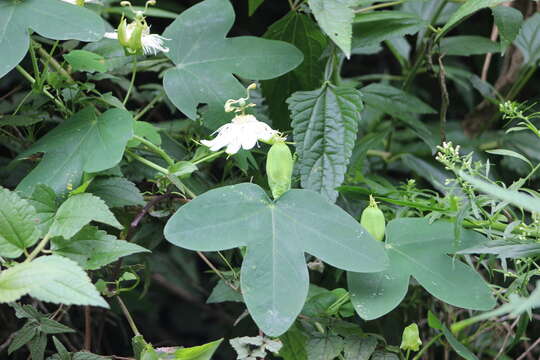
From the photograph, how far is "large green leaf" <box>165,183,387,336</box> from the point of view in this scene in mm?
721

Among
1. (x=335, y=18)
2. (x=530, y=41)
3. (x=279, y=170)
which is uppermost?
(x=335, y=18)

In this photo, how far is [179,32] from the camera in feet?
3.27

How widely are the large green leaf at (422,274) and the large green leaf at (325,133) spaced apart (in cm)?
11

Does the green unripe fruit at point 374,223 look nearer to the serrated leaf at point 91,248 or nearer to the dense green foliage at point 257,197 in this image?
the dense green foliage at point 257,197

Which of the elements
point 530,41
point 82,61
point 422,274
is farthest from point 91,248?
point 530,41

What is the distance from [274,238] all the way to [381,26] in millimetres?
510

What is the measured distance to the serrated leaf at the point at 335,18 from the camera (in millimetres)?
879

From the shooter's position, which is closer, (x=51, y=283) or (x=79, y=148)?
(x=51, y=283)

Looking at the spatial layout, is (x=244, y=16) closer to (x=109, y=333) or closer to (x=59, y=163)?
(x=109, y=333)

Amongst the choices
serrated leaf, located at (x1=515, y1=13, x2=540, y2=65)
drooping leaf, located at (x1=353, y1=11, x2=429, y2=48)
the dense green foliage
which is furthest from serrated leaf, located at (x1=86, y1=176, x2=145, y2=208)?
serrated leaf, located at (x1=515, y1=13, x2=540, y2=65)

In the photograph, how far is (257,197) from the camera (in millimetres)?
796

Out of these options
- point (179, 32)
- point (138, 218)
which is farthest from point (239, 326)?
point (179, 32)

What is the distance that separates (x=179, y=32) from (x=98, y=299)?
19.9 inches

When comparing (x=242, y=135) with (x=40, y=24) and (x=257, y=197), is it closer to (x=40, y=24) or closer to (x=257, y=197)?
(x=257, y=197)
